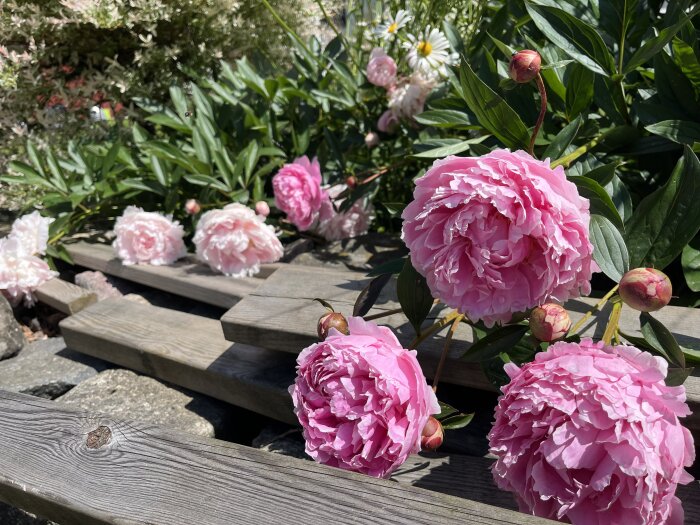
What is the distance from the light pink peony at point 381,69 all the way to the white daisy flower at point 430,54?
0.20 feet

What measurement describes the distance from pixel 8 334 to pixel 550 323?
159cm

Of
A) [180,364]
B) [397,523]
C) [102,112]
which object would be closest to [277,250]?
[180,364]

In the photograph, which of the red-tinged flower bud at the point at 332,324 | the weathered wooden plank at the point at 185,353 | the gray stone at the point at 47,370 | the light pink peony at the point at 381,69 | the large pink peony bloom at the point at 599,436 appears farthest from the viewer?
the light pink peony at the point at 381,69

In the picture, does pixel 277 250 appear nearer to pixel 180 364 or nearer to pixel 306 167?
pixel 306 167

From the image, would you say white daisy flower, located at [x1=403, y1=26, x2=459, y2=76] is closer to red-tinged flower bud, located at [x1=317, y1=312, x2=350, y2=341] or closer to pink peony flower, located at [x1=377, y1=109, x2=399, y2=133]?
pink peony flower, located at [x1=377, y1=109, x2=399, y2=133]

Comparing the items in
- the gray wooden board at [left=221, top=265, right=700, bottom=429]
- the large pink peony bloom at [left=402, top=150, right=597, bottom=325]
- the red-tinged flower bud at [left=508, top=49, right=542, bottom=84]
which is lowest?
the gray wooden board at [left=221, top=265, right=700, bottom=429]

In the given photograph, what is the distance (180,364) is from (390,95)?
98 cm

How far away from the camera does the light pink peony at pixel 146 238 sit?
187 centimetres

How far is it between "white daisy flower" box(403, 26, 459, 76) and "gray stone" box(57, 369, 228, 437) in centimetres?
105

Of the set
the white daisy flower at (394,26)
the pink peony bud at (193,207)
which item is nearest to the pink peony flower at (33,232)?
the pink peony bud at (193,207)

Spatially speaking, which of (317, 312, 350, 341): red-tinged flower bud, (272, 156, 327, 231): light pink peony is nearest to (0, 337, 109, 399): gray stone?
(272, 156, 327, 231): light pink peony

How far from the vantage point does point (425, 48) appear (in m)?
1.72

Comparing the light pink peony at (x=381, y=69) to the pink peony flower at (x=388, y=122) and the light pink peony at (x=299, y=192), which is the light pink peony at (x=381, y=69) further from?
the light pink peony at (x=299, y=192)

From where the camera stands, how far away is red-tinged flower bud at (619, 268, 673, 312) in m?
0.70
